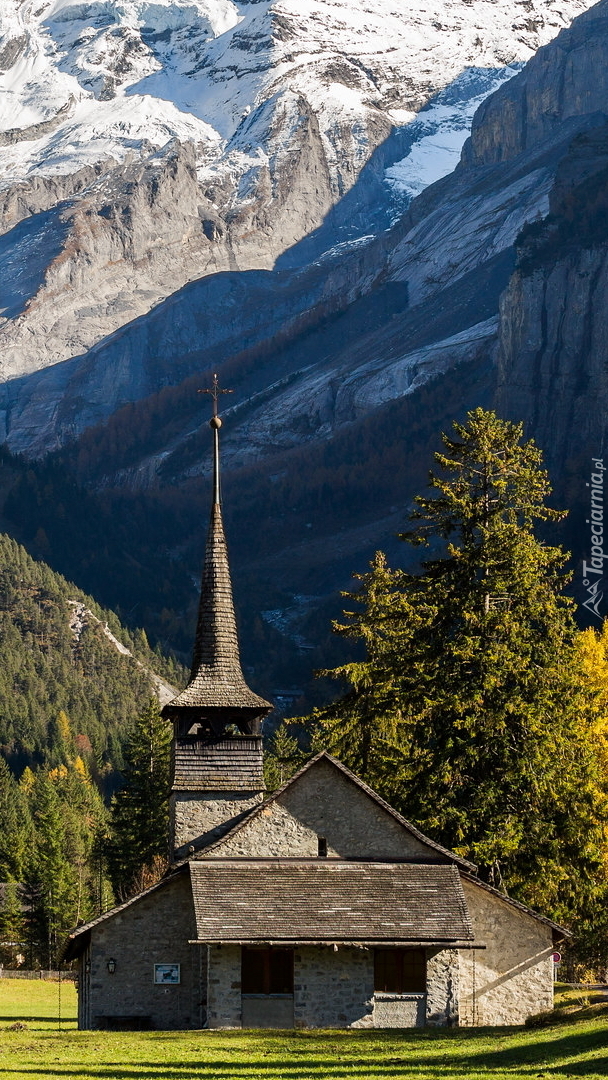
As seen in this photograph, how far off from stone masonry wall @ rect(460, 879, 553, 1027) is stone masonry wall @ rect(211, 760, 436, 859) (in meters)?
2.00

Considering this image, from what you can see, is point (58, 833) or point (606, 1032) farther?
point (58, 833)

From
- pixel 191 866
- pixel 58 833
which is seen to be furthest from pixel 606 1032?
pixel 58 833

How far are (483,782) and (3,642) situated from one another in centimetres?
15423

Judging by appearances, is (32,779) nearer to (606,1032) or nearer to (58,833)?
(58,833)

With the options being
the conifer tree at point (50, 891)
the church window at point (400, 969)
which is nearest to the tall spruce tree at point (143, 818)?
the conifer tree at point (50, 891)

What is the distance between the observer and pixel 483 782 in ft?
139

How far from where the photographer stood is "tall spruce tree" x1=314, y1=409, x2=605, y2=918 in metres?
42.3

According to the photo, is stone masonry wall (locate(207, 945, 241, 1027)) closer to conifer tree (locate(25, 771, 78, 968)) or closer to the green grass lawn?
the green grass lawn

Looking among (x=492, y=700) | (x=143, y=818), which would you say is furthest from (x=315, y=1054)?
(x=143, y=818)

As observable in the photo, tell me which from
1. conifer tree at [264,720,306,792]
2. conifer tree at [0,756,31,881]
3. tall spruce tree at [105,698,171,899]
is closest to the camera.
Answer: conifer tree at [264,720,306,792]

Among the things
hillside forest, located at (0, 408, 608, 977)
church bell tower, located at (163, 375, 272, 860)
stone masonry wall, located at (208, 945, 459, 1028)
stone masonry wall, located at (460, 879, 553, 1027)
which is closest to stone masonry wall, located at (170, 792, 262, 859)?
church bell tower, located at (163, 375, 272, 860)

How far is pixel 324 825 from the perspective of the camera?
40625mm

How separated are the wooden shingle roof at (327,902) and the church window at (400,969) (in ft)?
2.73

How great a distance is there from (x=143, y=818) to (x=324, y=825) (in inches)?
1569
